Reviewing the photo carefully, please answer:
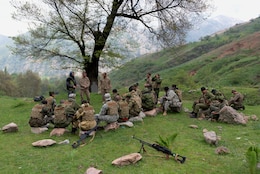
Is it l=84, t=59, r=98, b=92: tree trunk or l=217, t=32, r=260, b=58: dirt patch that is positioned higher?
l=217, t=32, r=260, b=58: dirt patch

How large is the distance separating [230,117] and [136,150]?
6.26 metres

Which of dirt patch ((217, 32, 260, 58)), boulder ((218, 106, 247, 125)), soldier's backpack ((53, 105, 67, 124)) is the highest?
dirt patch ((217, 32, 260, 58))

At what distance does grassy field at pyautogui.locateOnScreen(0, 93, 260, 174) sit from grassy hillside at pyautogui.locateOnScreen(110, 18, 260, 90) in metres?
11.1

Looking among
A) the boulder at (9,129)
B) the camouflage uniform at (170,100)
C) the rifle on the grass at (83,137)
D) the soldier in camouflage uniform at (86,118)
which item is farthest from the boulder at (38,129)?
the camouflage uniform at (170,100)

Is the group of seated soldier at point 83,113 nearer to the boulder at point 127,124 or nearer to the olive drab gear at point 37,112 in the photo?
the olive drab gear at point 37,112

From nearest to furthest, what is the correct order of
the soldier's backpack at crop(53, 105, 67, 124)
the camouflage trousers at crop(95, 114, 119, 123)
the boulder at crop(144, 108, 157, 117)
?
1. the camouflage trousers at crop(95, 114, 119, 123)
2. the soldier's backpack at crop(53, 105, 67, 124)
3. the boulder at crop(144, 108, 157, 117)

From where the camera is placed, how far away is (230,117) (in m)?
12.8

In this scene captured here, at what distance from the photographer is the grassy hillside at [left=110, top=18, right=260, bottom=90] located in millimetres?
34656

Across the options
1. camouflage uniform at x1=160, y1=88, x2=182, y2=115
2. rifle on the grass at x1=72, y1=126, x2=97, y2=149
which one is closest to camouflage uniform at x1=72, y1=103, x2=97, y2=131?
rifle on the grass at x1=72, y1=126, x2=97, y2=149

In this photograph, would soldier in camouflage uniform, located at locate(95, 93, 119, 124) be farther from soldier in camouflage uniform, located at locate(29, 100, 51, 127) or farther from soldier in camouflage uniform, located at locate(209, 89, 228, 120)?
soldier in camouflage uniform, located at locate(209, 89, 228, 120)

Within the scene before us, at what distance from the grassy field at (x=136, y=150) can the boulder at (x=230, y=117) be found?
1.13 ft

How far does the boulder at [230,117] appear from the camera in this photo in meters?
12.6

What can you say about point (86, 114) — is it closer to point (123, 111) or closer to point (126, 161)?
point (123, 111)

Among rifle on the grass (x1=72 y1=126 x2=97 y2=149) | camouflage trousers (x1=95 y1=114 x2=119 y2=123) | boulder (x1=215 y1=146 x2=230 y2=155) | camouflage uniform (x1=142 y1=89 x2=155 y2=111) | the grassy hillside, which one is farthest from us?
the grassy hillside
